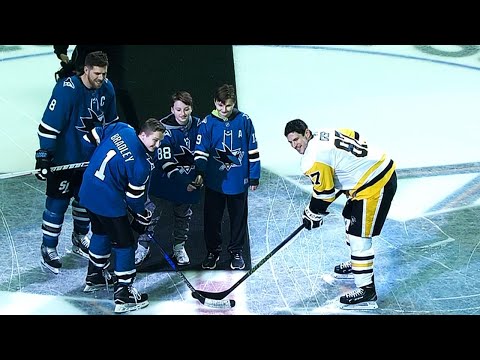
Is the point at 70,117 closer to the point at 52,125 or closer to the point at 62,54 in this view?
the point at 52,125

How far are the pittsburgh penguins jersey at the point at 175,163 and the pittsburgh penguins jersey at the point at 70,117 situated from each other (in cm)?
30

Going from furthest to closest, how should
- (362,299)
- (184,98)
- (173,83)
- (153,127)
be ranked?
1. (173,83)
2. (184,98)
3. (362,299)
4. (153,127)

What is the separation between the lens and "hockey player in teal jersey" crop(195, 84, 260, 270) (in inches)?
193

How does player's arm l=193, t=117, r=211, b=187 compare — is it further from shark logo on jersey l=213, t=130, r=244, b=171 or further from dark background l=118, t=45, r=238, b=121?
dark background l=118, t=45, r=238, b=121

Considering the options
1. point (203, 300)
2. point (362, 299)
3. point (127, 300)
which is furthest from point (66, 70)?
point (362, 299)

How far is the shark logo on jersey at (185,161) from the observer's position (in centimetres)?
498

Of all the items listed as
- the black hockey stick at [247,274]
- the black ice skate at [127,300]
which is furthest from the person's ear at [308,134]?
the black ice skate at [127,300]

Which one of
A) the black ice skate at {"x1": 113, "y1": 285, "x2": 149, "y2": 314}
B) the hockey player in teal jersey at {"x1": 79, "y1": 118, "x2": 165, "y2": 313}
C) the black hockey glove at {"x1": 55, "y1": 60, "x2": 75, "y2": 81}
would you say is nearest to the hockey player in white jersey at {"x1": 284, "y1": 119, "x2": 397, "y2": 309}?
the hockey player in teal jersey at {"x1": 79, "y1": 118, "x2": 165, "y2": 313}

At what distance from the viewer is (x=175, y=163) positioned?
500cm

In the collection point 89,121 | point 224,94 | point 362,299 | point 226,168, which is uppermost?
point 224,94

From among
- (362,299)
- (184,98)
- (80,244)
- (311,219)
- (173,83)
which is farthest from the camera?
(173,83)

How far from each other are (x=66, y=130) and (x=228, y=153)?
2.38 feet
